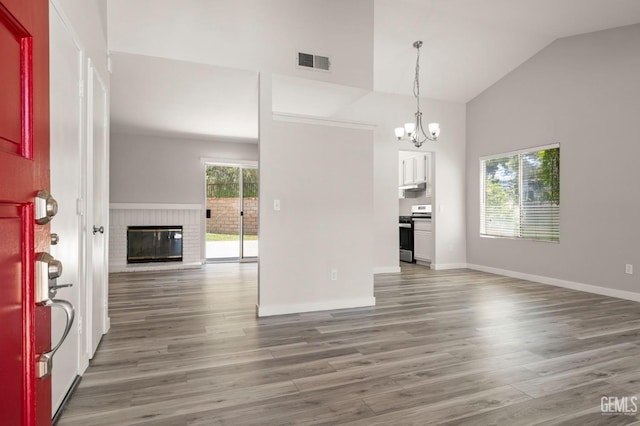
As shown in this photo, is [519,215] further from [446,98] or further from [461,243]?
[446,98]

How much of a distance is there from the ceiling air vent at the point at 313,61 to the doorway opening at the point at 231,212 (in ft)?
13.4

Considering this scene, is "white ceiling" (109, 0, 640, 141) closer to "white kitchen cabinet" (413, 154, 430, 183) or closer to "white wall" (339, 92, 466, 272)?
"white wall" (339, 92, 466, 272)

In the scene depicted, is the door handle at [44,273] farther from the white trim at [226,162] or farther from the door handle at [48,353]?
the white trim at [226,162]

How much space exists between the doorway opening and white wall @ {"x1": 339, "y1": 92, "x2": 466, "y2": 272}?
2.79 m

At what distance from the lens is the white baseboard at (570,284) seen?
4346 mm

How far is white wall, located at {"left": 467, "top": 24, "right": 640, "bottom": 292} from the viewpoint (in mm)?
4355

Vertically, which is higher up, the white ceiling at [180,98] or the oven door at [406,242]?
the white ceiling at [180,98]

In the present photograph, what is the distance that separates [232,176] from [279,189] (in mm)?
4151

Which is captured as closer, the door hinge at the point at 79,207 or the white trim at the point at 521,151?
the door hinge at the point at 79,207

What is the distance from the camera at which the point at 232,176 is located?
7566 mm

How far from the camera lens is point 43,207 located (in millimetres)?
856

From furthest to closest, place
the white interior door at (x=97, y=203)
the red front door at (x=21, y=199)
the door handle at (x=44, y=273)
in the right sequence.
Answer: the white interior door at (x=97, y=203) < the door handle at (x=44, y=273) < the red front door at (x=21, y=199)

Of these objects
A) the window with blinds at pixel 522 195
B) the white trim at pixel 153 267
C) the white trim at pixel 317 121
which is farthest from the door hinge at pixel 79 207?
the window with blinds at pixel 522 195

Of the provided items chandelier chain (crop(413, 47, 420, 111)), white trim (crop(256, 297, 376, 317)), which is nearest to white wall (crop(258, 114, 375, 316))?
white trim (crop(256, 297, 376, 317))
